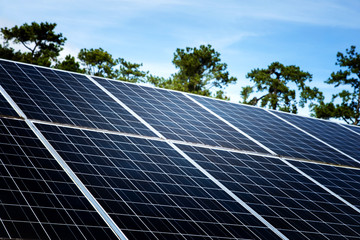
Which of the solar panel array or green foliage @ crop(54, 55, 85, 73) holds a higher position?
green foliage @ crop(54, 55, 85, 73)

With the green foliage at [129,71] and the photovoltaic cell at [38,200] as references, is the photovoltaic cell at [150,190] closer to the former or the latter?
the photovoltaic cell at [38,200]

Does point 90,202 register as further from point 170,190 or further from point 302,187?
point 302,187

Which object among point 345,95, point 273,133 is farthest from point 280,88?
point 273,133

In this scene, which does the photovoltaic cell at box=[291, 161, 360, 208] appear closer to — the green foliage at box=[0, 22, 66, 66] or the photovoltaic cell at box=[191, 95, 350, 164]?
the photovoltaic cell at box=[191, 95, 350, 164]

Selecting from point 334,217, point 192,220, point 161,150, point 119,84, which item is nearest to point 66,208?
point 192,220

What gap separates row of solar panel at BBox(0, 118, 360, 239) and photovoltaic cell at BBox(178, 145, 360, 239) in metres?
0.04

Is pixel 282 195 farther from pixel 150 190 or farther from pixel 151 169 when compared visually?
pixel 150 190

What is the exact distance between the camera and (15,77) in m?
17.8

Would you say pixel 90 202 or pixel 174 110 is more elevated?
pixel 174 110

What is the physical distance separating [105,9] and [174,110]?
64913mm

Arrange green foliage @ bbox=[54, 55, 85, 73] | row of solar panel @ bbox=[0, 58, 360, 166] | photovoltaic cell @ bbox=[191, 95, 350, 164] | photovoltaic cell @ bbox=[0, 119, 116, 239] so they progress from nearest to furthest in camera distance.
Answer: photovoltaic cell @ bbox=[0, 119, 116, 239] < row of solar panel @ bbox=[0, 58, 360, 166] < photovoltaic cell @ bbox=[191, 95, 350, 164] < green foliage @ bbox=[54, 55, 85, 73]

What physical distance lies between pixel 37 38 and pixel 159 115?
150 feet

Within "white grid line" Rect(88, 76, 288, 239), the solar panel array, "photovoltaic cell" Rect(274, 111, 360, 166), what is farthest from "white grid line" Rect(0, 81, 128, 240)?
"photovoltaic cell" Rect(274, 111, 360, 166)

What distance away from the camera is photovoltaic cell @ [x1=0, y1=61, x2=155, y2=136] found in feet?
50.8
